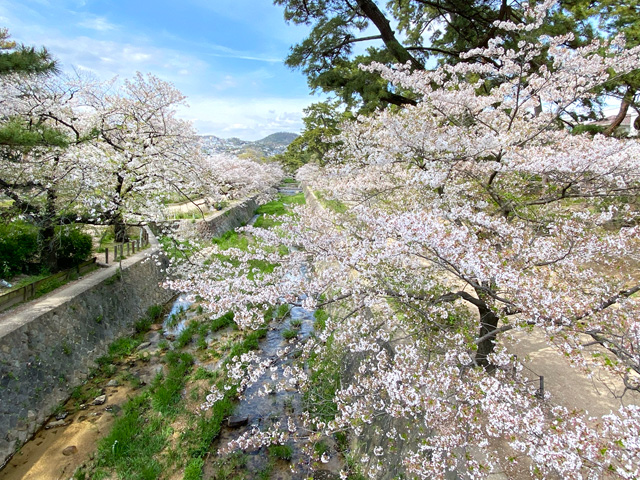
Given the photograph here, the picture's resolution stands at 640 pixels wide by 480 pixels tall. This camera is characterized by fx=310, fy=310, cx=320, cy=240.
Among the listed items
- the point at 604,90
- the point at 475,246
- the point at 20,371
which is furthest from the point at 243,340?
the point at 604,90

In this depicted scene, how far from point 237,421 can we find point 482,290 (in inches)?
200

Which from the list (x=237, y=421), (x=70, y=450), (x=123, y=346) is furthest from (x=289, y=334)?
(x=70, y=450)

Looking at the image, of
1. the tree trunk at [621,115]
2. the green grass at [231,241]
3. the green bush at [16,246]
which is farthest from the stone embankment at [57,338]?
the tree trunk at [621,115]

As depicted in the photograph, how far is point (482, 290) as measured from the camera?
389 centimetres

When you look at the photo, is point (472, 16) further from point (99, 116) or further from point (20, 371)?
point (20, 371)

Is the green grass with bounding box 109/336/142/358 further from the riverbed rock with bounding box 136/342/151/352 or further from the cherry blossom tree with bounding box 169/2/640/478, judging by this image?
the cherry blossom tree with bounding box 169/2/640/478

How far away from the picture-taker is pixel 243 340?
8625 mm

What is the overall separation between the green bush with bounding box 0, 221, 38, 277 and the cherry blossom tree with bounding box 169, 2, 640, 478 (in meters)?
5.89

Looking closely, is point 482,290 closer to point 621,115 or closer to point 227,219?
point 621,115

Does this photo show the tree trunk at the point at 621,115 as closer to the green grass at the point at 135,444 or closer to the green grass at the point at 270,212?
A: the green grass at the point at 270,212

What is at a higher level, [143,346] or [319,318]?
[319,318]

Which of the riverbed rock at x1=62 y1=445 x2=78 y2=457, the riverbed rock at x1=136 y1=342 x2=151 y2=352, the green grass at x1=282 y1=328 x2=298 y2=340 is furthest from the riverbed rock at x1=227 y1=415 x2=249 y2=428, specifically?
the riverbed rock at x1=136 y1=342 x2=151 y2=352

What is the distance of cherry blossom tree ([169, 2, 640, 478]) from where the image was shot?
2.75m

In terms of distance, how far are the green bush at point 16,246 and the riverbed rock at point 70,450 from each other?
5.07 metres
